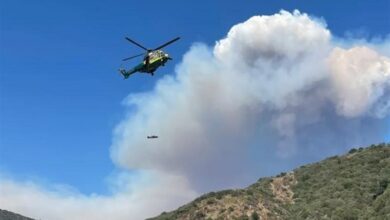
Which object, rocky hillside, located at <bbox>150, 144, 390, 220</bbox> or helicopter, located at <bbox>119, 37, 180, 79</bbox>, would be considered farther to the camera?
rocky hillside, located at <bbox>150, 144, 390, 220</bbox>

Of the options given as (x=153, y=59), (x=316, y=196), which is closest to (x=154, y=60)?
(x=153, y=59)

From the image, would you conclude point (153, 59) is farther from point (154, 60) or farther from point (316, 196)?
point (316, 196)

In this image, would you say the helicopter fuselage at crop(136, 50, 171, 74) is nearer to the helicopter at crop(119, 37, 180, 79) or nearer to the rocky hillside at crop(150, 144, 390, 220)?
the helicopter at crop(119, 37, 180, 79)

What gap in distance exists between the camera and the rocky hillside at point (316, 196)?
4847 inches

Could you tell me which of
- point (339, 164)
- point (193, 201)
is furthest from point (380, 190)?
point (193, 201)

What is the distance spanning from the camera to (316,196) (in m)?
136

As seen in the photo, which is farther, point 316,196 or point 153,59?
point 316,196

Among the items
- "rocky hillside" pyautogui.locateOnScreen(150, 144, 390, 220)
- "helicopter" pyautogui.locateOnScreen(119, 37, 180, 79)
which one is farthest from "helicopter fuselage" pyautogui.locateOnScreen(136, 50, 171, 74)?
"rocky hillside" pyautogui.locateOnScreen(150, 144, 390, 220)

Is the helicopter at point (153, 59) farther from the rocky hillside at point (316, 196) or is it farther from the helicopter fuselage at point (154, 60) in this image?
the rocky hillside at point (316, 196)

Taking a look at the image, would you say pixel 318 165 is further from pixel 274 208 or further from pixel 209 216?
pixel 209 216

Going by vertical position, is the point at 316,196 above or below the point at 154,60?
above

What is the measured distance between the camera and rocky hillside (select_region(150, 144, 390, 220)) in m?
123

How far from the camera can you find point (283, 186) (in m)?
152

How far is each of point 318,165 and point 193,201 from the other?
4104 cm
